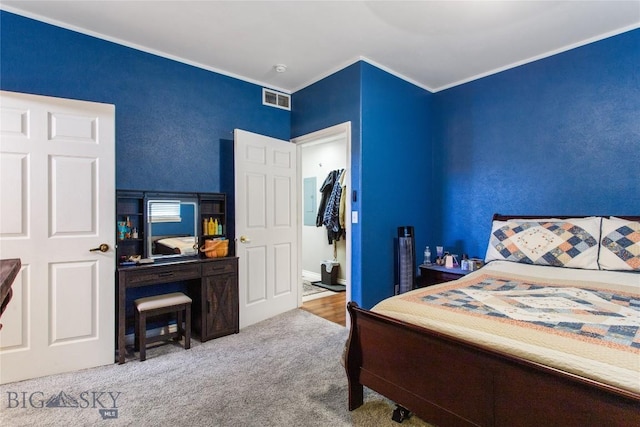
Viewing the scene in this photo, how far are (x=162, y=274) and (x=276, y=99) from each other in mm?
2358

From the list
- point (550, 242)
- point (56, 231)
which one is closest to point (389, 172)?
point (550, 242)

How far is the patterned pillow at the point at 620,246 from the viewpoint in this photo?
2.30 meters

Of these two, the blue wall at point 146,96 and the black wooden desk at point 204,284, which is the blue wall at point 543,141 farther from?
the black wooden desk at point 204,284

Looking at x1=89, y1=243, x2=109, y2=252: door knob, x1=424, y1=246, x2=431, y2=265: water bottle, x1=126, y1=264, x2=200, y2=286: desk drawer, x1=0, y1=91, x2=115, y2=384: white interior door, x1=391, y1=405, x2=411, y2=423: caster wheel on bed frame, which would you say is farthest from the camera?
x1=424, y1=246, x2=431, y2=265: water bottle

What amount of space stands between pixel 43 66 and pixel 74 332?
6.80ft

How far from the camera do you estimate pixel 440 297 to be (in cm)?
185

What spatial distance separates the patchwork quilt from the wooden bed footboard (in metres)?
0.06

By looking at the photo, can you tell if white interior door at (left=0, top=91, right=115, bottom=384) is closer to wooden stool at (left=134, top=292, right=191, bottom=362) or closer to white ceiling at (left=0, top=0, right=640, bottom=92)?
wooden stool at (left=134, top=292, right=191, bottom=362)

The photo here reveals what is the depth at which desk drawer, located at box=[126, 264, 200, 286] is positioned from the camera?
2594mm

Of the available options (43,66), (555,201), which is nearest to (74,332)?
(43,66)

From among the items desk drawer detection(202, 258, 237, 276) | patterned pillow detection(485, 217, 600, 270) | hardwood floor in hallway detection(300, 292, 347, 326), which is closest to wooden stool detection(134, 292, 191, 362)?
desk drawer detection(202, 258, 237, 276)

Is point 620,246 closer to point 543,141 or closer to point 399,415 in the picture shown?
point 543,141

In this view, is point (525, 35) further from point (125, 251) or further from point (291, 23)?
point (125, 251)

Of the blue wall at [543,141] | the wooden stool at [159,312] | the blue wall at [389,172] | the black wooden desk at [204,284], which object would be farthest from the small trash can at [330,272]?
the wooden stool at [159,312]
